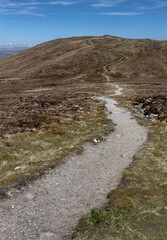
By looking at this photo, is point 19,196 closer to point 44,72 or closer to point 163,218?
point 163,218

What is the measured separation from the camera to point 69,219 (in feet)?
37.4

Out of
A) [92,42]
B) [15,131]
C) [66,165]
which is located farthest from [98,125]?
[92,42]

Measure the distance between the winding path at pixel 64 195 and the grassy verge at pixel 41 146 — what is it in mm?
1468

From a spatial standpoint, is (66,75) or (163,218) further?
(66,75)

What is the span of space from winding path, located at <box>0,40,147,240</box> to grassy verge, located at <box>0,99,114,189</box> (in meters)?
1.47

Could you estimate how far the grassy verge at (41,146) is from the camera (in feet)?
55.8

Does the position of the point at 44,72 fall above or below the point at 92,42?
below

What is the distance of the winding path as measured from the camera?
34.9 feet

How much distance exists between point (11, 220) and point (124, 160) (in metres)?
11.4

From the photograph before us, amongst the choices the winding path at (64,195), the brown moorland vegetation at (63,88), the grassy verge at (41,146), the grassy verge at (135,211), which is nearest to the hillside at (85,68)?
the brown moorland vegetation at (63,88)

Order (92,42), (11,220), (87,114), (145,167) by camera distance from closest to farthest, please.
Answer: (11,220), (145,167), (87,114), (92,42)

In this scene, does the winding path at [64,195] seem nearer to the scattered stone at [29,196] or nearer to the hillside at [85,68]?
the scattered stone at [29,196]

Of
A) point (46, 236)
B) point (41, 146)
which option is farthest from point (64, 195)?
point (41, 146)

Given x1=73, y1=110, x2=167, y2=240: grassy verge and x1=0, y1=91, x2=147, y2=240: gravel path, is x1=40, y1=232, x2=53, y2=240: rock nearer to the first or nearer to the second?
x1=0, y1=91, x2=147, y2=240: gravel path
